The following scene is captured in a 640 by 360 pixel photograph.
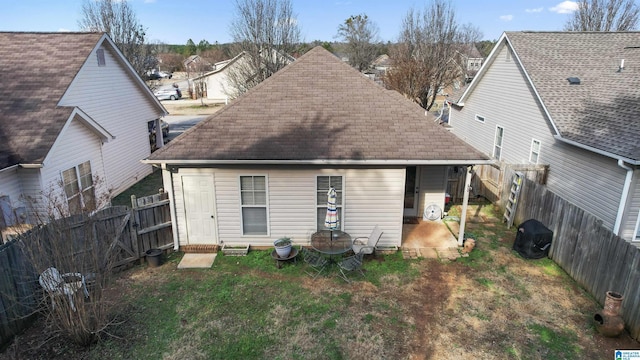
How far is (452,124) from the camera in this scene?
81.8ft

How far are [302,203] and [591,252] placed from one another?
7.15 meters

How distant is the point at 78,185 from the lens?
12.9 metres

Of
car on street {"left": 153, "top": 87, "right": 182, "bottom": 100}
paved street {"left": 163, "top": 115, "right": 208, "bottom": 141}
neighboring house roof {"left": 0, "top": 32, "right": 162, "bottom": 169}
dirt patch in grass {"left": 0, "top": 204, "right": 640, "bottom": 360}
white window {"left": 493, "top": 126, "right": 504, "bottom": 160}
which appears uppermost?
neighboring house roof {"left": 0, "top": 32, "right": 162, "bottom": 169}

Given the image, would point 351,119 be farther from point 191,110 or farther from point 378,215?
point 191,110

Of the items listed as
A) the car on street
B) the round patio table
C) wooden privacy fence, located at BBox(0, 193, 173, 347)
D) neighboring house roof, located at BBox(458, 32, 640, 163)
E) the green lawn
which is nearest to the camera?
wooden privacy fence, located at BBox(0, 193, 173, 347)

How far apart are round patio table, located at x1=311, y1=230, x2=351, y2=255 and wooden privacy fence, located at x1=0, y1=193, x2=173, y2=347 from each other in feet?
14.1

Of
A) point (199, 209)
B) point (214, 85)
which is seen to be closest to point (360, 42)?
point (214, 85)

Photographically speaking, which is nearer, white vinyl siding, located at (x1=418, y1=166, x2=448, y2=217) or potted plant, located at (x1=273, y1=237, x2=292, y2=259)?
potted plant, located at (x1=273, y1=237, x2=292, y2=259)

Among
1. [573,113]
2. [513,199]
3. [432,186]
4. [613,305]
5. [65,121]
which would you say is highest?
[573,113]

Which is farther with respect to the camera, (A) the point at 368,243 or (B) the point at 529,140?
(B) the point at 529,140

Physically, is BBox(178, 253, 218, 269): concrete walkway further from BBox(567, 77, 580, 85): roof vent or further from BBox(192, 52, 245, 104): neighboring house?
BBox(192, 52, 245, 104): neighboring house

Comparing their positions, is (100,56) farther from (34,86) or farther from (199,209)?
(199,209)

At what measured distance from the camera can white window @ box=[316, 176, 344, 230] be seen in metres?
10.4

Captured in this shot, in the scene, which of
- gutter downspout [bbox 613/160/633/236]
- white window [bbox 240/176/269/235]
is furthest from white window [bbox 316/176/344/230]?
gutter downspout [bbox 613/160/633/236]
